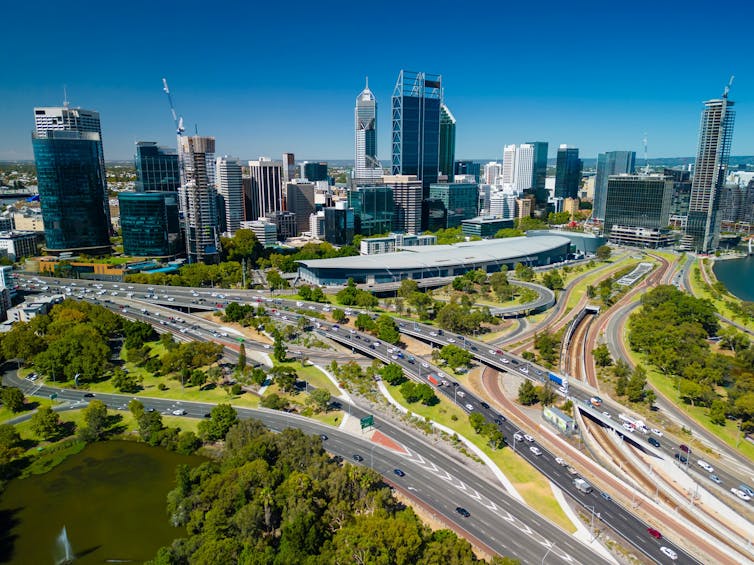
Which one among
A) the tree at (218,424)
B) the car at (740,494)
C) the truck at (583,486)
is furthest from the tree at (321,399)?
the car at (740,494)

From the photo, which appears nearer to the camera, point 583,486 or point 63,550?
point 63,550

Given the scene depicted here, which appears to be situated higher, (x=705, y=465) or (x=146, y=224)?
(x=146, y=224)

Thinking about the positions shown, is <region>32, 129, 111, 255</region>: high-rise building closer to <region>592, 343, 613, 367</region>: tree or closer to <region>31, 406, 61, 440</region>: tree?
<region>31, 406, 61, 440</region>: tree

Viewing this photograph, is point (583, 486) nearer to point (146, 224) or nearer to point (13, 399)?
point (13, 399)

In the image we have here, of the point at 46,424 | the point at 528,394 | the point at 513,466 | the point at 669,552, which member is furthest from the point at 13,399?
the point at 669,552

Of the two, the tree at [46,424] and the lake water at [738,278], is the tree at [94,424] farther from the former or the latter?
the lake water at [738,278]

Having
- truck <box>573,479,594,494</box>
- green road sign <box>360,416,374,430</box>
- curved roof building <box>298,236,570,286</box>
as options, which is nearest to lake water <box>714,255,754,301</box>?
curved roof building <box>298,236,570,286</box>
